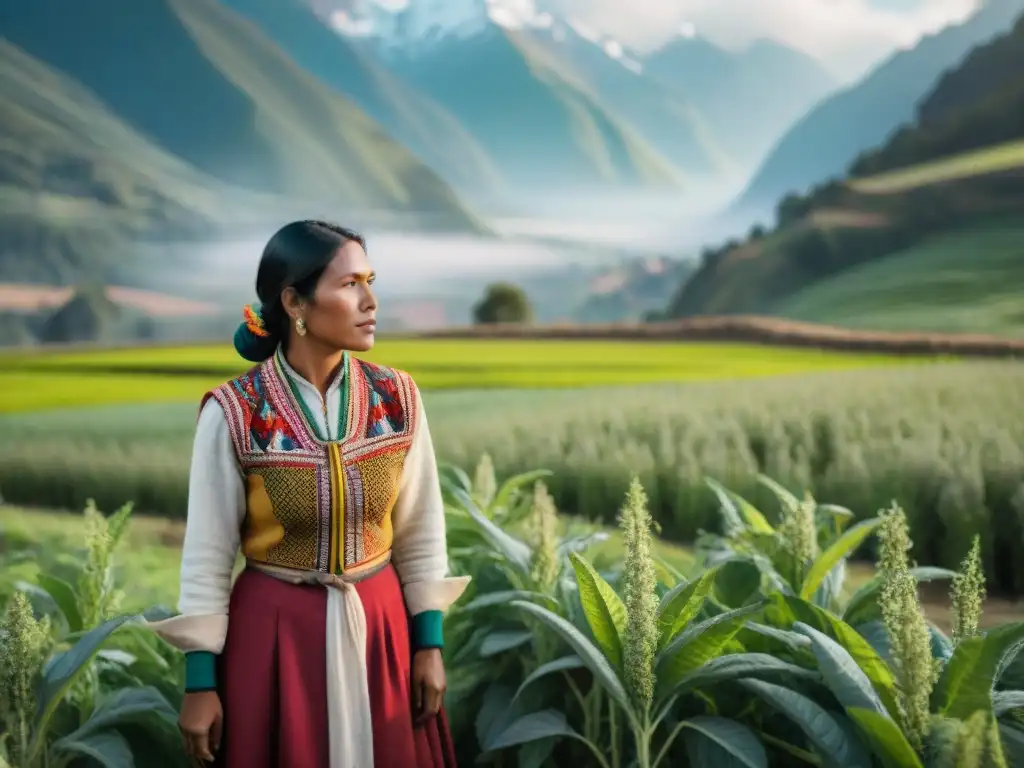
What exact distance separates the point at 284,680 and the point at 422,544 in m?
0.25

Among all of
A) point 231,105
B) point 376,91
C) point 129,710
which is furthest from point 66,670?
point 376,91

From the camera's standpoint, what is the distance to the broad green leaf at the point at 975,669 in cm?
126

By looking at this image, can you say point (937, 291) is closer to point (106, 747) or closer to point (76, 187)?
point (76, 187)

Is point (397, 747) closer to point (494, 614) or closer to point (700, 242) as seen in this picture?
point (494, 614)

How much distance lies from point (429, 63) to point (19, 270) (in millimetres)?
2474

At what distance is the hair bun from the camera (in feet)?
4.10

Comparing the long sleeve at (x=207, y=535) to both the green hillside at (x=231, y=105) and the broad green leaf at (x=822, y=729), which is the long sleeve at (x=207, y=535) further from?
the green hillside at (x=231, y=105)

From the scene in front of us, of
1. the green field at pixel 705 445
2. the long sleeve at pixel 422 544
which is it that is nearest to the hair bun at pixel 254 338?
the long sleeve at pixel 422 544

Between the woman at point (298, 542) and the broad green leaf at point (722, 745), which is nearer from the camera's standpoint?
the woman at point (298, 542)

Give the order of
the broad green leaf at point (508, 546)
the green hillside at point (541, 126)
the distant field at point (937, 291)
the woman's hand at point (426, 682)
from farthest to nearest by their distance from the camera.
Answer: the green hillside at point (541, 126)
the distant field at point (937, 291)
the broad green leaf at point (508, 546)
the woman's hand at point (426, 682)

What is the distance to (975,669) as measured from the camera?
1.28 m

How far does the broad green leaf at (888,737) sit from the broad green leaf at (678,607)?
0.30 metres

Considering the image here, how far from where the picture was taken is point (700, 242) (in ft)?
18.3

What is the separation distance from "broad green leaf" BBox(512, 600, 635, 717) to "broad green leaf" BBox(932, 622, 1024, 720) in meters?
0.43
